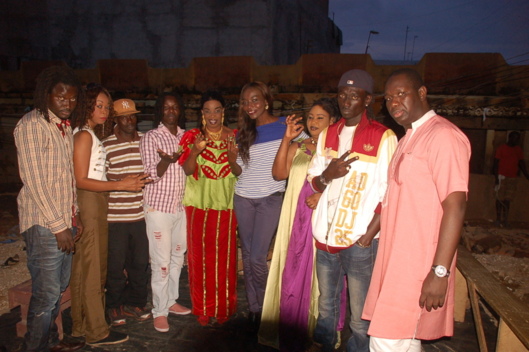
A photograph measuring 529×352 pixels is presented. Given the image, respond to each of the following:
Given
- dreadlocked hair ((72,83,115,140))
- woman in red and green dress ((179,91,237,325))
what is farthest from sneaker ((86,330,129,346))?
dreadlocked hair ((72,83,115,140))

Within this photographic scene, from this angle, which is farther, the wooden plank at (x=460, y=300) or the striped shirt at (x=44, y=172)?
the wooden plank at (x=460, y=300)

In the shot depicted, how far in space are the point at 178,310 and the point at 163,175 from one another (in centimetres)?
140

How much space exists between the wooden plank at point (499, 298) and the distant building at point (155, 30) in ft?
38.9

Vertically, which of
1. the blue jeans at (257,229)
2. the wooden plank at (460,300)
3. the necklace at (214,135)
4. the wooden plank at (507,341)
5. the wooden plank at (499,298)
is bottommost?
the wooden plank at (460,300)

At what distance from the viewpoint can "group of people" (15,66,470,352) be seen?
79.1 inches

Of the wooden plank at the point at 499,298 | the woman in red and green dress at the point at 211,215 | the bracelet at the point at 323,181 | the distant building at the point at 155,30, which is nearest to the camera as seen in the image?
the wooden plank at the point at 499,298

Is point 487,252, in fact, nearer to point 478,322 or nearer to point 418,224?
point 478,322

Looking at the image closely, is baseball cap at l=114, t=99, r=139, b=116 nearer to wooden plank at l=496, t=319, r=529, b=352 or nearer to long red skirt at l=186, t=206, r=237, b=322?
long red skirt at l=186, t=206, r=237, b=322

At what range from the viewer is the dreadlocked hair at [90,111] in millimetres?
2836

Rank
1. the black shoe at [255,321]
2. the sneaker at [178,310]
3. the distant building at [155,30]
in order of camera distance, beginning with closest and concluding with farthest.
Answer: the black shoe at [255,321], the sneaker at [178,310], the distant building at [155,30]

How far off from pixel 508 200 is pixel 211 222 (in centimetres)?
748

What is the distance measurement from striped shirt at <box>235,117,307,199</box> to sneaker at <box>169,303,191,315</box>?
135 cm

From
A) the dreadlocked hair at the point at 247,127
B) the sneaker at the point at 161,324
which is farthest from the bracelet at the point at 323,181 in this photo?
the sneaker at the point at 161,324

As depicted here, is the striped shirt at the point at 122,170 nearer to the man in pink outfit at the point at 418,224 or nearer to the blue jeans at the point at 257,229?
the blue jeans at the point at 257,229
